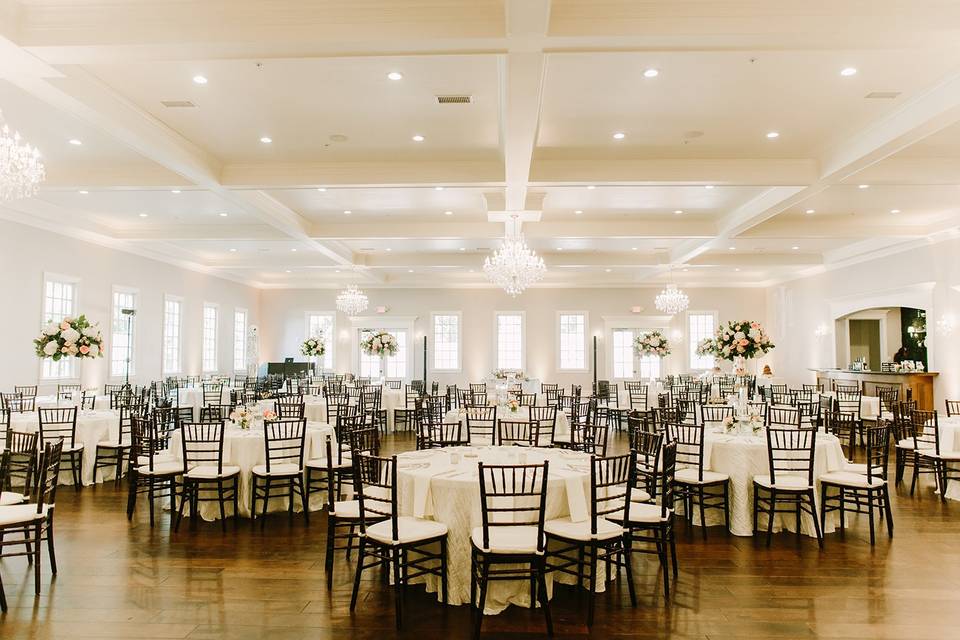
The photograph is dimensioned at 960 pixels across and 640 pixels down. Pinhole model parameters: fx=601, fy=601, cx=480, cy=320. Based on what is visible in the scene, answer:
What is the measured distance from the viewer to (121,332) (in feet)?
43.5

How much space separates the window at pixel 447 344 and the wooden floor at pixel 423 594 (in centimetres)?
1375

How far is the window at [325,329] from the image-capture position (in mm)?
19672

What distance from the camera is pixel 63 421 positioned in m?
7.75

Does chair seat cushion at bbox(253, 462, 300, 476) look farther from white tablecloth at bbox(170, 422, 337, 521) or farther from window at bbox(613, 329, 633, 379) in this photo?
window at bbox(613, 329, 633, 379)

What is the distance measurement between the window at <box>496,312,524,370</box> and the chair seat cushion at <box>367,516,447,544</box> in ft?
49.7

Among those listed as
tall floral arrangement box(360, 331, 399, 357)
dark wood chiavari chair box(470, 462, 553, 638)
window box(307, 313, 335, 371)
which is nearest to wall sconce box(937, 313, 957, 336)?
dark wood chiavari chair box(470, 462, 553, 638)

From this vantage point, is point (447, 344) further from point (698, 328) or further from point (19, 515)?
point (19, 515)

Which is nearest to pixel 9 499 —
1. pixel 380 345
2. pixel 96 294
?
pixel 96 294

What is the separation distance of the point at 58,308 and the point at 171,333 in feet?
13.2

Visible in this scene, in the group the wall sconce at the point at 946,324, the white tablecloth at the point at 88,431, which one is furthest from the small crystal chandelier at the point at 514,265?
the wall sconce at the point at 946,324

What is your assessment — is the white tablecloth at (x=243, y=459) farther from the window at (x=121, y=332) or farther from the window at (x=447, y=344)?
the window at (x=447, y=344)

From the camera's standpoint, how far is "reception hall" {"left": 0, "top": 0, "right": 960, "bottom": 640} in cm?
403

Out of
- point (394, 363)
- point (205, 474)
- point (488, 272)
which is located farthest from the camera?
point (394, 363)

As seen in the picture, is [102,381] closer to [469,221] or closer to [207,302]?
[207,302]
